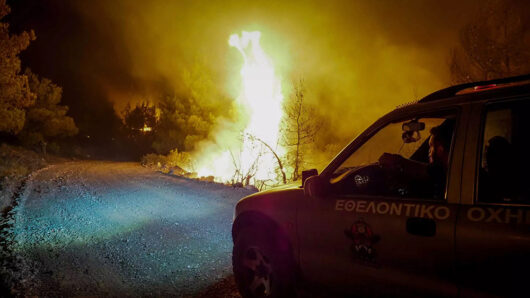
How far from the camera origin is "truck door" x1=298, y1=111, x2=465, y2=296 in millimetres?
1999

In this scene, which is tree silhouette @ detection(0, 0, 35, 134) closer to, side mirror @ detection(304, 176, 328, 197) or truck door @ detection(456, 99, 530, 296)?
side mirror @ detection(304, 176, 328, 197)

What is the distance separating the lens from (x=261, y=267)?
324 cm

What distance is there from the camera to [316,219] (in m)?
2.73

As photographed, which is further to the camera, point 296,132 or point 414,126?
point 296,132

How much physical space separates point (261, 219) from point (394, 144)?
38.7 ft

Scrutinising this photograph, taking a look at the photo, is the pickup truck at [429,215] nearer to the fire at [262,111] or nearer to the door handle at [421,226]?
the door handle at [421,226]

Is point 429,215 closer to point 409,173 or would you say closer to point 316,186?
point 409,173

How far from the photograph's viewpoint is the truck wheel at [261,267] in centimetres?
300

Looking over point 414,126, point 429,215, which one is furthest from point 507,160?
point 414,126

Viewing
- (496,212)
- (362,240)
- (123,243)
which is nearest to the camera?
(496,212)

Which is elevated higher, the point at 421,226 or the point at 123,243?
the point at 421,226

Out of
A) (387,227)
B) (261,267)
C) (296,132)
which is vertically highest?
(296,132)

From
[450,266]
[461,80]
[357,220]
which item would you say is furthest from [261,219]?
[461,80]

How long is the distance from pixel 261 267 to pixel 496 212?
2.09 metres
